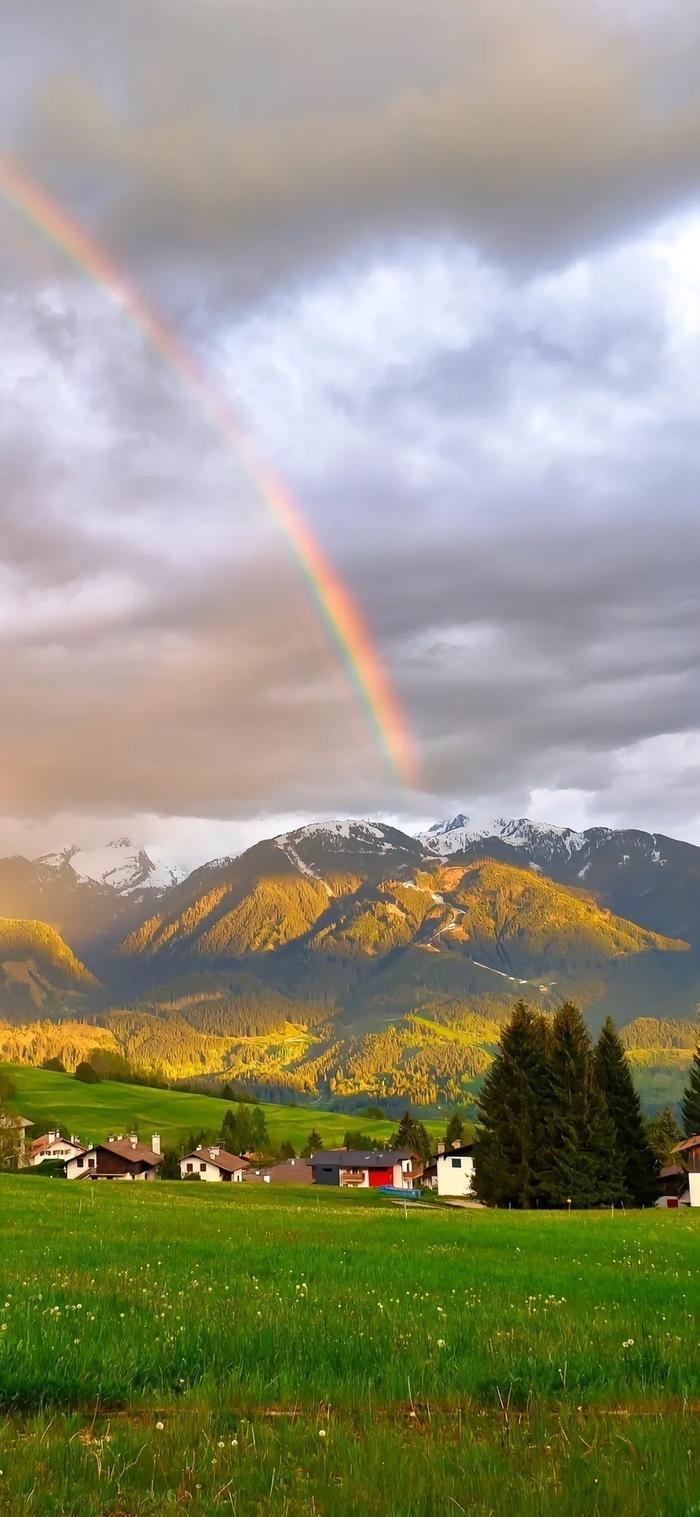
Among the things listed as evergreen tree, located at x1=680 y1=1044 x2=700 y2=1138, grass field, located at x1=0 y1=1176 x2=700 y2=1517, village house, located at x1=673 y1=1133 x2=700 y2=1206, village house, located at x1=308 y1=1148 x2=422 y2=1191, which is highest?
grass field, located at x1=0 y1=1176 x2=700 y2=1517

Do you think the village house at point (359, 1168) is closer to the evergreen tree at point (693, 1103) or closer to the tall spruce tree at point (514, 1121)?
the evergreen tree at point (693, 1103)

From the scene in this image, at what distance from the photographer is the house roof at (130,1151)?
539ft

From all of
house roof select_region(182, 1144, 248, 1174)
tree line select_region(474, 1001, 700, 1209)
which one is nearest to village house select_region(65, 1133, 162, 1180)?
house roof select_region(182, 1144, 248, 1174)

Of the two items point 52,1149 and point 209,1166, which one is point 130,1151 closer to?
point 209,1166

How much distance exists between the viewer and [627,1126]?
88.5 metres

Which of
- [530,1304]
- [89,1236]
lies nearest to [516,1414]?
[530,1304]

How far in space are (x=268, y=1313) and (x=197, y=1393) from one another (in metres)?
3.60

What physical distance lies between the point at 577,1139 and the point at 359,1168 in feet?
373

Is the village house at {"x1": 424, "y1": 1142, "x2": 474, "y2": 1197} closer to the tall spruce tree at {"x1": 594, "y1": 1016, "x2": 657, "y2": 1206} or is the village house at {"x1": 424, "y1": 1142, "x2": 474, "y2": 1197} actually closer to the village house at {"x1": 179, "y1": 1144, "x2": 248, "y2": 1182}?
the village house at {"x1": 179, "y1": 1144, "x2": 248, "y2": 1182}

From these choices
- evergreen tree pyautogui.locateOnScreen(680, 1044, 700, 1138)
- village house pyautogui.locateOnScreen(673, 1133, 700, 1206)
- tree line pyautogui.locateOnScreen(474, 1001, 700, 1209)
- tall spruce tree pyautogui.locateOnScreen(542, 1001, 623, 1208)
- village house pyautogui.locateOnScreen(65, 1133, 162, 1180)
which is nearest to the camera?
tall spruce tree pyautogui.locateOnScreen(542, 1001, 623, 1208)

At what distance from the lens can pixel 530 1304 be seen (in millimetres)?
13133

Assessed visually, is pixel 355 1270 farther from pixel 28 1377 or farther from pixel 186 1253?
pixel 28 1377

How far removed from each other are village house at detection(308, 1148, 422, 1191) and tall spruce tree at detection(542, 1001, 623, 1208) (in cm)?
10847

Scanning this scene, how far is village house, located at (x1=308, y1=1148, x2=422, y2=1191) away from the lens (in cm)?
18450
